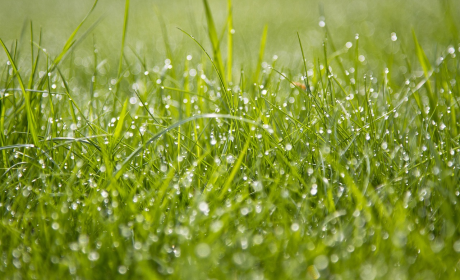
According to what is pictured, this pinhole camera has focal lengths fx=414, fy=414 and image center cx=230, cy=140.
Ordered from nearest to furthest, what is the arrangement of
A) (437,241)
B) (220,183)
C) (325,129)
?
1. (437,241)
2. (220,183)
3. (325,129)

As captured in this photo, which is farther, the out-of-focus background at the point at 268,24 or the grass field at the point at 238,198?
the out-of-focus background at the point at 268,24

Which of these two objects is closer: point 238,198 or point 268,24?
point 238,198

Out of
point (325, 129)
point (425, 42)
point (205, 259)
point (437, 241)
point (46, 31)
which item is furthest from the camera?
point (46, 31)

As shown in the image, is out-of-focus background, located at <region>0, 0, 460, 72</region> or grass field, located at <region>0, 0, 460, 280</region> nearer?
grass field, located at <region>0, 0, 460, 280</region>

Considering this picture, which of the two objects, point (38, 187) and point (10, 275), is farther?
point (38, 187)

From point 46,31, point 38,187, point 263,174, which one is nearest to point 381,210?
point 263,174

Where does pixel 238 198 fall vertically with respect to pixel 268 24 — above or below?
below

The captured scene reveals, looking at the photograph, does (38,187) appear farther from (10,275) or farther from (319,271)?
(319,271)

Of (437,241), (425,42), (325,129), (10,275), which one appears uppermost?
(425,42)
